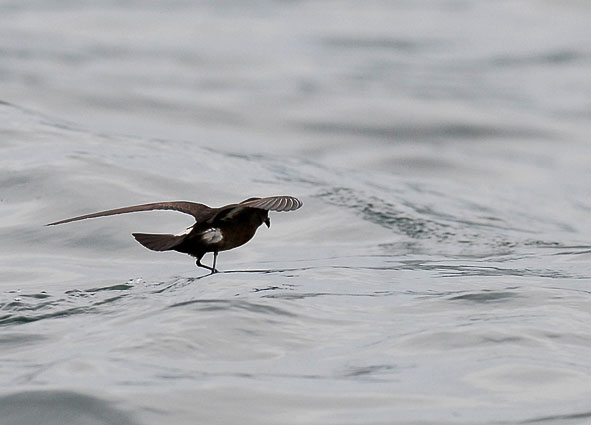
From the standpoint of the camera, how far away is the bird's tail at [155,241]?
682cm

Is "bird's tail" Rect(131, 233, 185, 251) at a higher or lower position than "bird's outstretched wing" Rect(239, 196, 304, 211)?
lower

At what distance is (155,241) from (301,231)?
4.09 m

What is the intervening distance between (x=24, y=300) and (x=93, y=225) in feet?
9.43

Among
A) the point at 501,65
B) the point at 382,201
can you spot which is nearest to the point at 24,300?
the point at 382,201

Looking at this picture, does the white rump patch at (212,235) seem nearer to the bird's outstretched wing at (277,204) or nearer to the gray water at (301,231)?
the gray water at (301,231)

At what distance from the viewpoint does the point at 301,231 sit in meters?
10.9

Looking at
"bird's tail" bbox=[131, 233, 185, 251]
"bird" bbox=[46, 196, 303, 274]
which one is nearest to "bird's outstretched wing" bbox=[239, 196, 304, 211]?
"bird" bbox=[46, 196, 303, 274]

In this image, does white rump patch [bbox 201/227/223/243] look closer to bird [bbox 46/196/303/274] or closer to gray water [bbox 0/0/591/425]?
bird [bbox 46/196/303/274]

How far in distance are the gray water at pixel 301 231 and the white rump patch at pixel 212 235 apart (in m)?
0.26

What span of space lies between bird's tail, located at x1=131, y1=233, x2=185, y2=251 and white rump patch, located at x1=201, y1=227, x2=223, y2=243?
295 mm

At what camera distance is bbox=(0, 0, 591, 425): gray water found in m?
5.43

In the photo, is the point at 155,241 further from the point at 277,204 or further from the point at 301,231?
the point at 301,231

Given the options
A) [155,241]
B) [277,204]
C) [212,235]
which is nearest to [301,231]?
[212,235]

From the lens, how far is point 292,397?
5277mm
